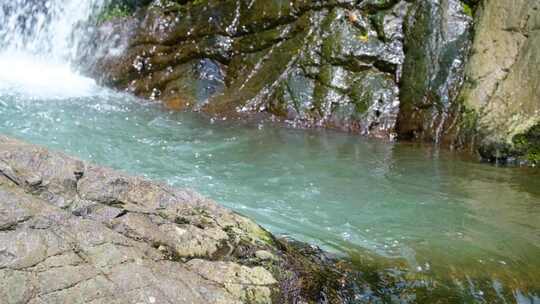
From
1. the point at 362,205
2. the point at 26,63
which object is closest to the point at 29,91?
the point at 26,63

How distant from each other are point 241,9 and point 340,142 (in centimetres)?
342

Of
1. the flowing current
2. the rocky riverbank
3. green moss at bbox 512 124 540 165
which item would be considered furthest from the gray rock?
the rocky riverbank

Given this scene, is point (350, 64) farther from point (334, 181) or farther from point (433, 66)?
point (334, 181)

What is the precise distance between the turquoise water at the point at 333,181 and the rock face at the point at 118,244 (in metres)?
1.22

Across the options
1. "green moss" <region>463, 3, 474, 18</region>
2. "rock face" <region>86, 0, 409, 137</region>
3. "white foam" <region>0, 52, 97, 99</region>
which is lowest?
"white foam" <region>0, 52, 97, 99</region>

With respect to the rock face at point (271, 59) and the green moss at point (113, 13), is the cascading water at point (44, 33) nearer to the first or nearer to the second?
the green moss at point (113, 13)

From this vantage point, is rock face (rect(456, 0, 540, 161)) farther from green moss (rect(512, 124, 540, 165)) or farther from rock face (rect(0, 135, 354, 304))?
rock face (rect(0, 135, 354, 304))

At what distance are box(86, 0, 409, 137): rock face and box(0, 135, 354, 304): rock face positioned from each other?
18.4 ft

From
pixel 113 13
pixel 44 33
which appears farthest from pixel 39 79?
pixel 113 13

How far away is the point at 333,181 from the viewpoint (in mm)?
5859

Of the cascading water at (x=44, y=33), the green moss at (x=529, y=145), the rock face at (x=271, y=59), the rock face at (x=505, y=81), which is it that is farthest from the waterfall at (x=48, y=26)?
the green moss at (x=529, y=145)

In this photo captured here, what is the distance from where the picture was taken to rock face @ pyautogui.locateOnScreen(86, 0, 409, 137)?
8.55 m

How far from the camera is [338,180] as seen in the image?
591 cm

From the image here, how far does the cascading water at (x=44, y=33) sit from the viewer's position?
433 inches
